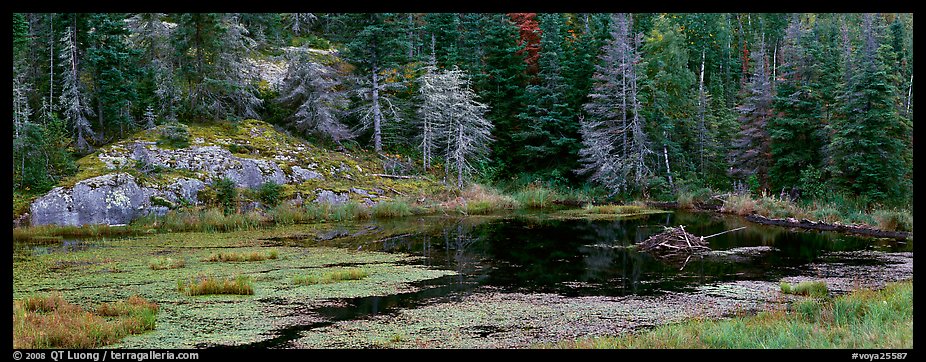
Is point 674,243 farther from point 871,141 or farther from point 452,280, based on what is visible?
point 871,141

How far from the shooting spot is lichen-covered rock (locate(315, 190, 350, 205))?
95.2 ft

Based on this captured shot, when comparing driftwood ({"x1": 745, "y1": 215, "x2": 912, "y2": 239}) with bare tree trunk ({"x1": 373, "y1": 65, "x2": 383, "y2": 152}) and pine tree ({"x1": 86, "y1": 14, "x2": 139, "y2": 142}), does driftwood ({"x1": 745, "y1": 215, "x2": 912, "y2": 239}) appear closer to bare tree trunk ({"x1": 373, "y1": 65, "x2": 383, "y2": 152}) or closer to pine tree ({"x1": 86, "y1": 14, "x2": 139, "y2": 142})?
bare tree trunk ({"x1": 373, "y1": 65, "x2": 383, "y2": 152})

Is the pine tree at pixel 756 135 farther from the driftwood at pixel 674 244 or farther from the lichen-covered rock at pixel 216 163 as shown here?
the lichen-covered rock at pixel 216 163

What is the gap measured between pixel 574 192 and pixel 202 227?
20939 mm

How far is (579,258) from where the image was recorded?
60.3 feet

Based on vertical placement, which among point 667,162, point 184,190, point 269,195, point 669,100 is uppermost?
point 669,100

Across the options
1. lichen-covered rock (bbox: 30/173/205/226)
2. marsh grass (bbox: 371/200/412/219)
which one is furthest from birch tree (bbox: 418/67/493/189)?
lichen-covered rock (bbox: 30/173/205/226)

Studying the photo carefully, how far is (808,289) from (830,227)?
1301 centimetres

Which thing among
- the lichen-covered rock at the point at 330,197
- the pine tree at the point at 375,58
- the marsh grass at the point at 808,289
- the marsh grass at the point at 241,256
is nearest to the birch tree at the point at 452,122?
the pine tree at the point at 375,58

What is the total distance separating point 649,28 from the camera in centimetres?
5084

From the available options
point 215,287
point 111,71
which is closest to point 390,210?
point 111,71

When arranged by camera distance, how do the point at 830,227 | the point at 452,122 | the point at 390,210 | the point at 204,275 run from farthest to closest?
the point at 452,122 < the point at 390,210 < the point at 830,227 < the point at 204,275

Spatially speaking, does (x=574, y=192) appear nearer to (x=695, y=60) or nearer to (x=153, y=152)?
(x=153, y=152)

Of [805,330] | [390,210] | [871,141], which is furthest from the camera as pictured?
[390,210]
